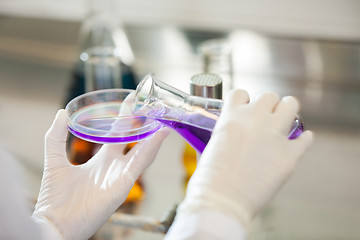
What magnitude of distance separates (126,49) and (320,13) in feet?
2.20

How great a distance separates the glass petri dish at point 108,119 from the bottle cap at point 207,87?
0.33 feet

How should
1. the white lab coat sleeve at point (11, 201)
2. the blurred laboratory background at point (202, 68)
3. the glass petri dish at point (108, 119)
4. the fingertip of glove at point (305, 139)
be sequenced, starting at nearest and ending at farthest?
the white lab coat sleeve at point (11, 201) → the fingertip of glove at point (305, 139) → the glass petri dish at point (108, 119) → the blurred laboratory background at point (202, 68)

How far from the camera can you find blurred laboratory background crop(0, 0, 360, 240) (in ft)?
4.18

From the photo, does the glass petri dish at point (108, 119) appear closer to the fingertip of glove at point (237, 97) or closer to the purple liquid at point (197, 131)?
the purple liquid at point (197, 131)

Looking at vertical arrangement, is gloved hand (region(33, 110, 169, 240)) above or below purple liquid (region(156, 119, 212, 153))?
Result: below

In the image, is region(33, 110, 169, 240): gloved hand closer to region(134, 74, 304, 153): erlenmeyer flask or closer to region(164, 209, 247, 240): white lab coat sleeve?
region(134, 74, 304, 153): erlenmeyer flask

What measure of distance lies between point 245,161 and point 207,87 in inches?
9.8

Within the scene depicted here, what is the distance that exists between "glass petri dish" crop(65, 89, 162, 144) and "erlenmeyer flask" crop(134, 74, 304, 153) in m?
0.04

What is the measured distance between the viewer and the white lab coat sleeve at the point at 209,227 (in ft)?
2.36

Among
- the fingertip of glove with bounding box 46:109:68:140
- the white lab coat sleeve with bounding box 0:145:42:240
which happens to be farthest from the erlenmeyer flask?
the white lab coat sleeve with bounding box 0:145:42:240

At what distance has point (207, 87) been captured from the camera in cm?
97

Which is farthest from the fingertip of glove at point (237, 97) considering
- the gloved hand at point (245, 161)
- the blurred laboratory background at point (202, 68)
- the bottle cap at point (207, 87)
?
the blurred laboratory background at point (202, 68)

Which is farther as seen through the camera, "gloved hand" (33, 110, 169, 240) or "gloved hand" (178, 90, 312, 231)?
"gloved hand" (33, 110, 169, 240)

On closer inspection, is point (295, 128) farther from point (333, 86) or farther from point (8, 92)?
point (8, 92)
